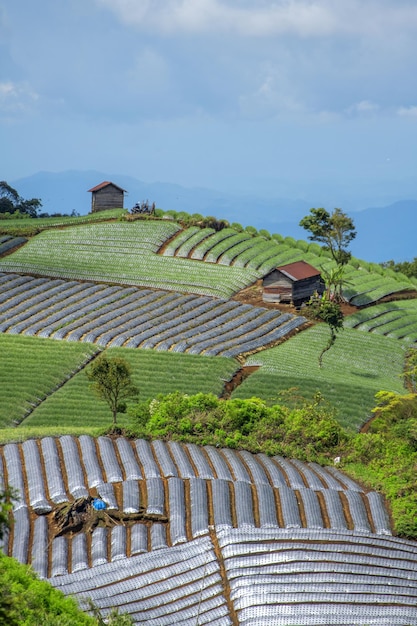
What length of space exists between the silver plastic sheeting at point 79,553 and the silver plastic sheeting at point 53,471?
2560 millimetres

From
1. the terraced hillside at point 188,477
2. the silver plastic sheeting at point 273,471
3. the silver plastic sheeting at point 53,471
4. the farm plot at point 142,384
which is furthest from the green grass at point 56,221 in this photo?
the silver plastic sheeting at point 273,471

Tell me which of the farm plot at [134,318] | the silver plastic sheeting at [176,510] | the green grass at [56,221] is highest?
the green grass at [56,221]

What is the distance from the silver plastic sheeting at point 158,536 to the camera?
34062 millimetres

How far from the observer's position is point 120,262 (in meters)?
83.2

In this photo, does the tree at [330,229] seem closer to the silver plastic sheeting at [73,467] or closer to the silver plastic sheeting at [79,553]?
the silver plastic sheeting at [73,467]

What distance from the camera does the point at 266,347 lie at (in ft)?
221

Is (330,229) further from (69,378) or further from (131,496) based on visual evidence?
(131,496)

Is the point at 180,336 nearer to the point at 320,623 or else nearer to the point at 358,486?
the point at 358,486

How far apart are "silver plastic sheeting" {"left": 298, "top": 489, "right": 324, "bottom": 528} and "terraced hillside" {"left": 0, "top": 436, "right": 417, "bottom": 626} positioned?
68 millimetres

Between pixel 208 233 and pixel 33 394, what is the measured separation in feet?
138

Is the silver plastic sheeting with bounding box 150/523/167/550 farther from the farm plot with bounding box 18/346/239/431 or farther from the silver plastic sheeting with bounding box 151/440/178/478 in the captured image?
the farm plot with bounding box 18/346/239/431

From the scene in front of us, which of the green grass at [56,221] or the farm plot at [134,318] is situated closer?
the farm plot at [134,318]

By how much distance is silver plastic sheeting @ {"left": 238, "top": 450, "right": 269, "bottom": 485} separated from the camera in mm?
39875

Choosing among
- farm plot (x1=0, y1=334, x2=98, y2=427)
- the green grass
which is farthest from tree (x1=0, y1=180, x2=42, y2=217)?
farm plot (x1=0, y1=334, x2=98, y2=427)
